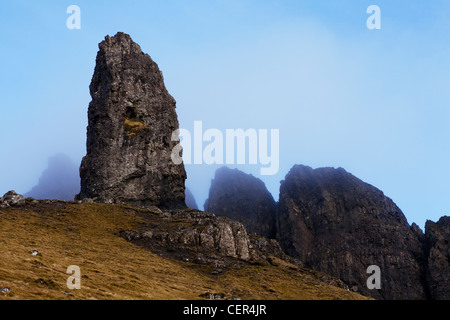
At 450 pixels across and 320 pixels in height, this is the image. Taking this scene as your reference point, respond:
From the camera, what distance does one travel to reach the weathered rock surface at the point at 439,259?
16562 centimetres

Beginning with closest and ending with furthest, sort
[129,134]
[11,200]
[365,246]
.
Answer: [11,200], [129,134], [365,246]

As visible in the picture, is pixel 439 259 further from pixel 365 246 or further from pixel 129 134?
pixel 129 134

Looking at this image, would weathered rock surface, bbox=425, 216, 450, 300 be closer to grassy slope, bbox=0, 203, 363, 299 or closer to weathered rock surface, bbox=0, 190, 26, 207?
grassy slope, bbox=0, 203, 363, 299

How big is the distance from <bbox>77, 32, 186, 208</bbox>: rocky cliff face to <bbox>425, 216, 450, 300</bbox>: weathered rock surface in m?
92.9

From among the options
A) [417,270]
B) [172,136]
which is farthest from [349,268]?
[172,136]

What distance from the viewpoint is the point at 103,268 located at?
2741 inches

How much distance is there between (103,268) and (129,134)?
69.5 metres

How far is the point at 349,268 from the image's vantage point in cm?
17950

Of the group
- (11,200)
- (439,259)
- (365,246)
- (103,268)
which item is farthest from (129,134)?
(439,259)

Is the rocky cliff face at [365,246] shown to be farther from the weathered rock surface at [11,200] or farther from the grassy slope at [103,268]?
the weathered rock surface at [11,200]

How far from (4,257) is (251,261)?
50797mm
